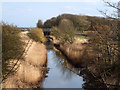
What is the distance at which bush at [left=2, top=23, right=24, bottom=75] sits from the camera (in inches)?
255

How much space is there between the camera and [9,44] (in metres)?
6.72

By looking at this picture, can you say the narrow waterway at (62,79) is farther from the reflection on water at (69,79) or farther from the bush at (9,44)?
the bush at (9,44)

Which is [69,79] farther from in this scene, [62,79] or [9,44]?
[9,44]

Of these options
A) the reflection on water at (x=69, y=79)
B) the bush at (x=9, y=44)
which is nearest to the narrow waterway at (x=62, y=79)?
the reflection on water at (x=69, y=79)

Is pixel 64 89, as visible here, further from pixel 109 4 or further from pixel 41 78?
pixel 109 4

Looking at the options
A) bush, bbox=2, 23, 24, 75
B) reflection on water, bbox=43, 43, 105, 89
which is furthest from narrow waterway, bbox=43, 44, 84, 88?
bush, bbox=2, 23, 24, 75

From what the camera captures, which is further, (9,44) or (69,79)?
(69,79)

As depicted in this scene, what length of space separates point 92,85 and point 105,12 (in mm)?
4044

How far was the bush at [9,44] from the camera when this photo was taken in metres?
6.48

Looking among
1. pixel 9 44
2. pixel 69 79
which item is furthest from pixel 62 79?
pixel 9 44

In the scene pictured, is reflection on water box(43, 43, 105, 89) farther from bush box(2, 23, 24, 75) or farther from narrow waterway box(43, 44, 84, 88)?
bush box(2, 23, 24, 75)

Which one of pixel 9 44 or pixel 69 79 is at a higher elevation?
pixel 9 44

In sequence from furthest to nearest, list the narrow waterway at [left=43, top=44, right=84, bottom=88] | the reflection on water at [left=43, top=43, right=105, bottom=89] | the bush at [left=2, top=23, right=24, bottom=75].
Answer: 1. the narrow waterway at [left=43, top=44, right=84, bottom=88]
2. the reflection on water at [left=43, top=43, right=105, bottom=89]
3. the bush at [left=2, top=23, right=24, bottom=75]

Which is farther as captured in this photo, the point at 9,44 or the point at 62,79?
the point at 62,79
